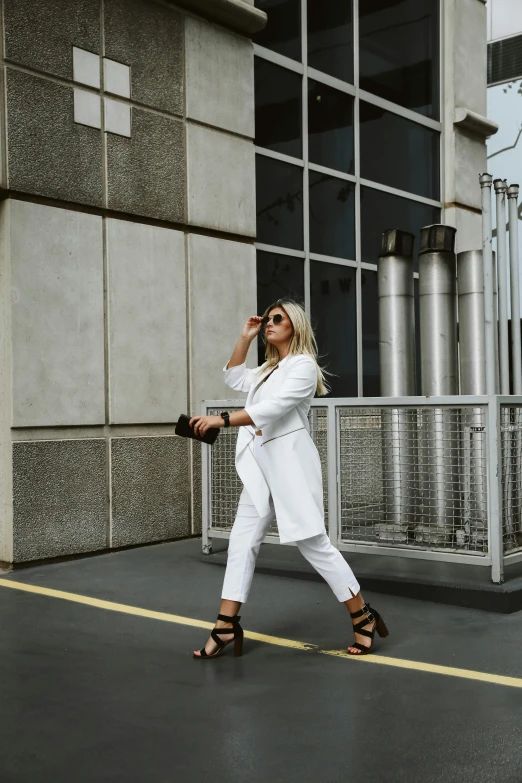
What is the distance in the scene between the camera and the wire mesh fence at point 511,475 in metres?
6.07

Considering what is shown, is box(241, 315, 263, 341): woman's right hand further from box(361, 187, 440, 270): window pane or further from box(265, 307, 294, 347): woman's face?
box(361, 187, 440, 270): window pane

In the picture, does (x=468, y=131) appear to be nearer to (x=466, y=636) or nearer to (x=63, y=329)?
(x=63, y=329)

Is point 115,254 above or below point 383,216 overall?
below

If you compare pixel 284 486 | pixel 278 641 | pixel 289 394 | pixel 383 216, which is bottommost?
pixel 278 641

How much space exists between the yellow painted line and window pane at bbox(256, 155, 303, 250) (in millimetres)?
4859

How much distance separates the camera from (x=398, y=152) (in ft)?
38.7

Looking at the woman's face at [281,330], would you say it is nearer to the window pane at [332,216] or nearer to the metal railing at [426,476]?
the metal railing at [426,476]

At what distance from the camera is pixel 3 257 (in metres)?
7.15

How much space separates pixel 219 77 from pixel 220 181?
1061mm

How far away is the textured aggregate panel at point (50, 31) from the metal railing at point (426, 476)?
10.7 feet

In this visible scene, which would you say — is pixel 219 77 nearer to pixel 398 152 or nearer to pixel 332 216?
pixel 332 216

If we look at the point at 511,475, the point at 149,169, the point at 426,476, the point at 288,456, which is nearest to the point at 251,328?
the point at 288,456

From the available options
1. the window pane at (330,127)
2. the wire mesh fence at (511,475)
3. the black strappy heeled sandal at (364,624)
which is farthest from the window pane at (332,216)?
the black strappy heeled sandal at (364,624)

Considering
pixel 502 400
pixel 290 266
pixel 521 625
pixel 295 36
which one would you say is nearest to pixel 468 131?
pixel 295 36
